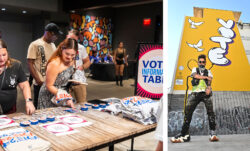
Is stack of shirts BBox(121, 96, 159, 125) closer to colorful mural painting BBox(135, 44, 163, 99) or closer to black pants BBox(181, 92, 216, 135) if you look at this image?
colorful mural painting BBox(135, 44, 163, 99)

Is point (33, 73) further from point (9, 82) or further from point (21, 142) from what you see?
point (21, 142)

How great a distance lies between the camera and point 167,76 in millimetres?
951

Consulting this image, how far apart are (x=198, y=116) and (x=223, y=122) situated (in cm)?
13

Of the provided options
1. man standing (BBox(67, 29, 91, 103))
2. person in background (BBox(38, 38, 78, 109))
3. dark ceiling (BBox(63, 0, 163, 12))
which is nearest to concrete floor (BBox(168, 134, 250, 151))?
person in background (BBox(38, 38, 78, 109))

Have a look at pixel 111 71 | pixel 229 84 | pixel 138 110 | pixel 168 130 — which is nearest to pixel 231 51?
pixel 229 84

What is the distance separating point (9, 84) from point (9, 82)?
2cm

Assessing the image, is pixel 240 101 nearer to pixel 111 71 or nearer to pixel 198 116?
pixel 198 116

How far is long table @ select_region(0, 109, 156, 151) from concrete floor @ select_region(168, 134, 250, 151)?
54cm

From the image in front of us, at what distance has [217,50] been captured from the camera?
102cm

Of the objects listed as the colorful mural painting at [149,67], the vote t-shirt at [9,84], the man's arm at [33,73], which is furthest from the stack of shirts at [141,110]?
the man's arm at [33,73]

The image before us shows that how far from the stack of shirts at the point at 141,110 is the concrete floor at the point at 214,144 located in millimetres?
697

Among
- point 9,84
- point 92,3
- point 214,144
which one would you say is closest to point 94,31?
point 92,3

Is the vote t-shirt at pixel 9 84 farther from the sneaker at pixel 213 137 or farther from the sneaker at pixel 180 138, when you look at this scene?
the sneaker at pixel 213 137

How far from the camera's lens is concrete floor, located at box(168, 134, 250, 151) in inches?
38.2
